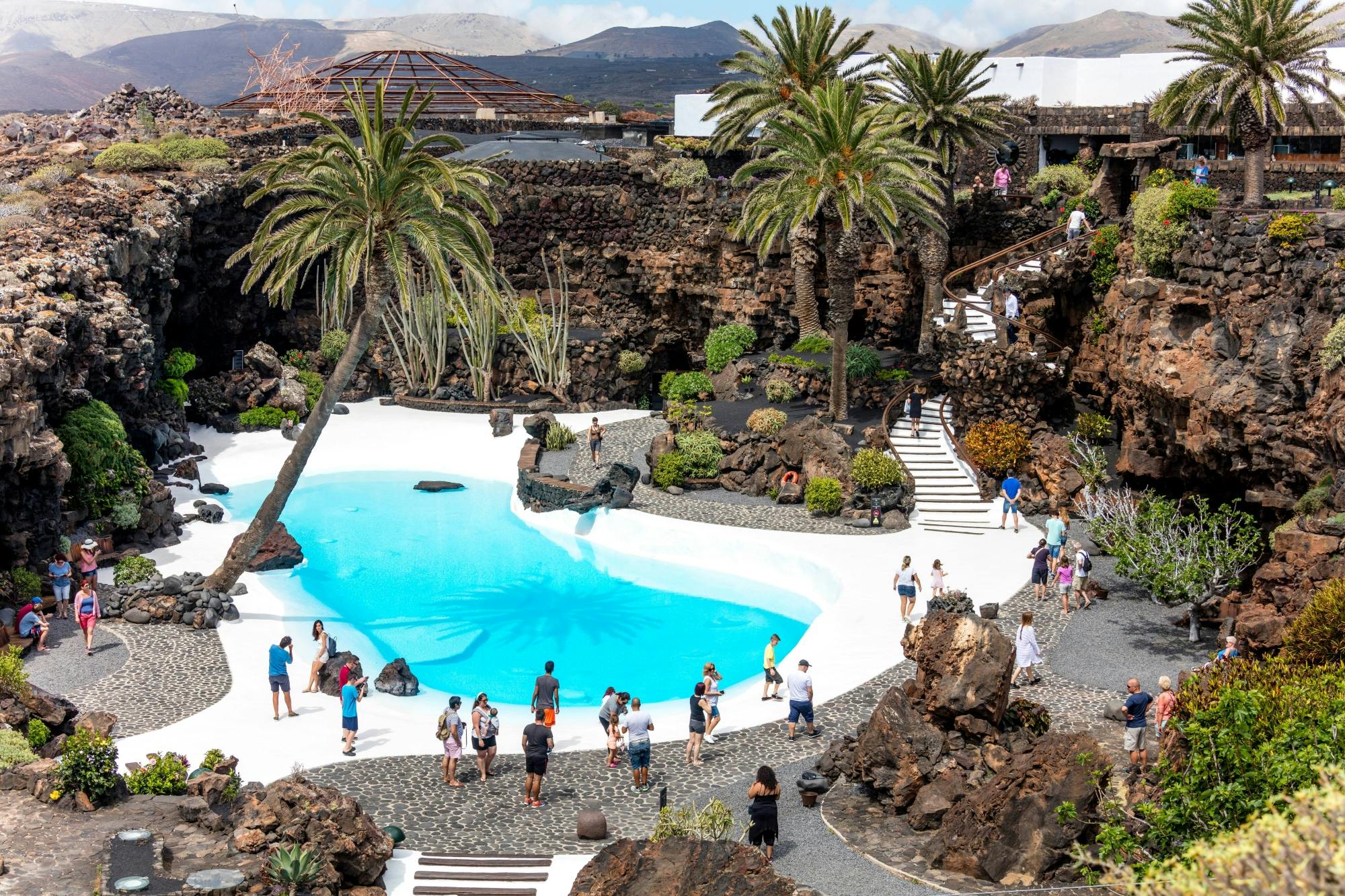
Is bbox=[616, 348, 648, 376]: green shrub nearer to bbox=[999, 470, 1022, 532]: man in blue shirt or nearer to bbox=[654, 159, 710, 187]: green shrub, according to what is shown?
bbox=[654, 159, 710, 187]: green shrub

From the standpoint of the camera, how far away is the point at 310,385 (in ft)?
149

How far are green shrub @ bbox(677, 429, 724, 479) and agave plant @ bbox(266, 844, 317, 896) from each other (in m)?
20.4

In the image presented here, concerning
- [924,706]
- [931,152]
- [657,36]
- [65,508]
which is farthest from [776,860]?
[657,36]

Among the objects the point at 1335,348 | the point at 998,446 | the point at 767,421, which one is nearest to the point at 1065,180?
the point at 998,446

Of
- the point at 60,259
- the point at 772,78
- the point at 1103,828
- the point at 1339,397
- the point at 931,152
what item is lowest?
the point at 1103,828

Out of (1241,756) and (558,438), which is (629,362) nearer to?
(558,438)

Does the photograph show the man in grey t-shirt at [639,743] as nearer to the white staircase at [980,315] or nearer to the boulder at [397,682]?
the boulder at [397,682]

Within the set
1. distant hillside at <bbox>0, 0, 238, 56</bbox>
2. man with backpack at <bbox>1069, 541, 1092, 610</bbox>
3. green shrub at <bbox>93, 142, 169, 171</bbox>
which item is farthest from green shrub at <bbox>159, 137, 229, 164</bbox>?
distant hillside at <bbox>0, 0, 238, 56</bbox>

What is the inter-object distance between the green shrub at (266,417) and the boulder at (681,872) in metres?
30.1

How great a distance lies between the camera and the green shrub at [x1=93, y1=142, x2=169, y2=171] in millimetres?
43844

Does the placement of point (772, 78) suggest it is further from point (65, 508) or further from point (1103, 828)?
point (1103, 828)

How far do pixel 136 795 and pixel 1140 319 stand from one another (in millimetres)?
22220

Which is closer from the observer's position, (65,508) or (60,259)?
(65,508)

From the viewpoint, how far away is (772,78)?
42.5 metres
